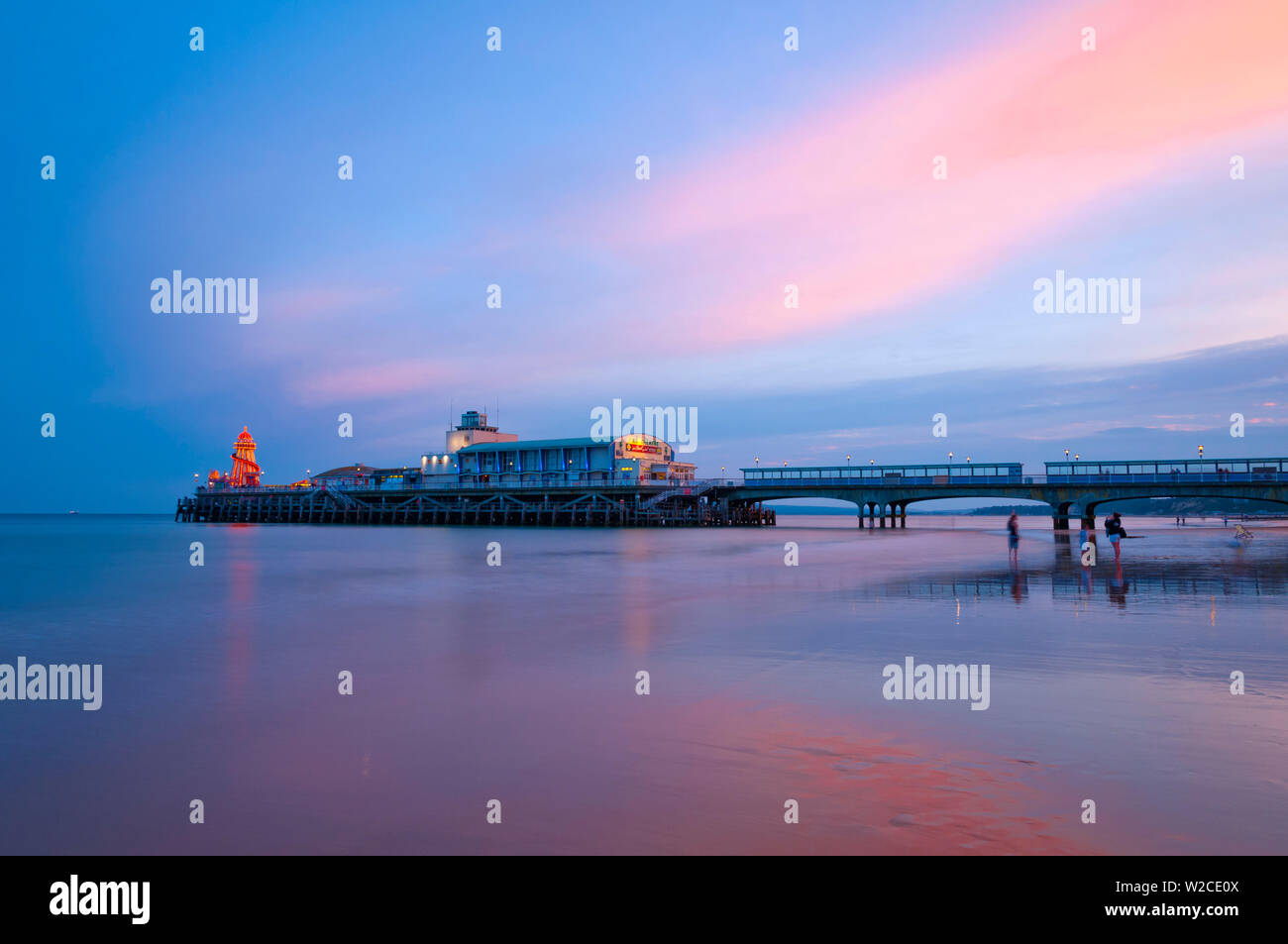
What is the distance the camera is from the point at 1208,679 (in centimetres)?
828

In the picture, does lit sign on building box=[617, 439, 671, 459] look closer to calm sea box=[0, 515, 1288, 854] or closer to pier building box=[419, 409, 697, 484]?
pier building box=[419, 409, 697, 484]

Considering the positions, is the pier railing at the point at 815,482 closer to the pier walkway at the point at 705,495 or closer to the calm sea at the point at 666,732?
the pier walkway at the point at 705,495

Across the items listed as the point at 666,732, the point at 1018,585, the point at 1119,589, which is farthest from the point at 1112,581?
the point at 666,732

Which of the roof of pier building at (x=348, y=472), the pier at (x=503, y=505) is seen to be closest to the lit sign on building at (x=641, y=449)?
the pier at (x=503, y=505)

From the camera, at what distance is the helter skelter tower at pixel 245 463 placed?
419 ft

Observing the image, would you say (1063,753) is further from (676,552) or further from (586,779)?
(676,552)

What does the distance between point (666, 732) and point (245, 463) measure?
139 metres

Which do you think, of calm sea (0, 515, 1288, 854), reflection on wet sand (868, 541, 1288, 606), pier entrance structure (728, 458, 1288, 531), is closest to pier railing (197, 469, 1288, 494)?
pier entrance structure (728, 458, 1288, 531)

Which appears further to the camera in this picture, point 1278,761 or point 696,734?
point 696,734

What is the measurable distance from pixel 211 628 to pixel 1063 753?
14.1 meters

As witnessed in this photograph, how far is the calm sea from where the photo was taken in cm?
490

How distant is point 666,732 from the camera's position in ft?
22.9
